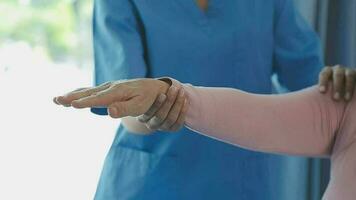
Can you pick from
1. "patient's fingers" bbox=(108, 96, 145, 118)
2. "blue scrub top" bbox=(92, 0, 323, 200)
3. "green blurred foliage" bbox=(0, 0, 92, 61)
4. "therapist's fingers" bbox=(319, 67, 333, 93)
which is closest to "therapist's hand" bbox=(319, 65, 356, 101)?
"therapist's fingers" bbox=(319, 67, 333, 93)

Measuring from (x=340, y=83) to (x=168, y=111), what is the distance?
37 centimetres

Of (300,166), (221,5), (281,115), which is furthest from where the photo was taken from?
(300,166)

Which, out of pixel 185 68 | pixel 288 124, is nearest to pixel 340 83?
pixel 288 124

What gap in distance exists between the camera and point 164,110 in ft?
2.71

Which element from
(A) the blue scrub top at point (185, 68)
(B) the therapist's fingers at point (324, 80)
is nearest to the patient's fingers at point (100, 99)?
(A) the blue scrub top at point (185, 68)

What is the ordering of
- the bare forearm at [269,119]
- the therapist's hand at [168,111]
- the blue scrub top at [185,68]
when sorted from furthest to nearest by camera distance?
the blue scrub top at [185,68], the bare forearm at [269,119], the therapist's hand at [168,111]

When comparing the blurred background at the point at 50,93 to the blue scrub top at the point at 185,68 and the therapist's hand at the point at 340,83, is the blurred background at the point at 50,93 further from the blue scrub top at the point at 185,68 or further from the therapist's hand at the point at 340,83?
the therapist's hand at the point at 340,83

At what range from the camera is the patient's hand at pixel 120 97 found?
0.72m

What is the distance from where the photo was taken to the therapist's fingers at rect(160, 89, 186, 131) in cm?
84

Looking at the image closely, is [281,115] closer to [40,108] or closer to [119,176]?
[119,176]

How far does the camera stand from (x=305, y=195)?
5.26 ft

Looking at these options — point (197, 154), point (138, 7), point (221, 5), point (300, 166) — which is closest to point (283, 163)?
point (300, 166)

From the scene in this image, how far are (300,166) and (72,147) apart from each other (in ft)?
2.15

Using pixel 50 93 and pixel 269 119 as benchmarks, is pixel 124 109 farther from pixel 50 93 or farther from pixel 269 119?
pixel 50 93
